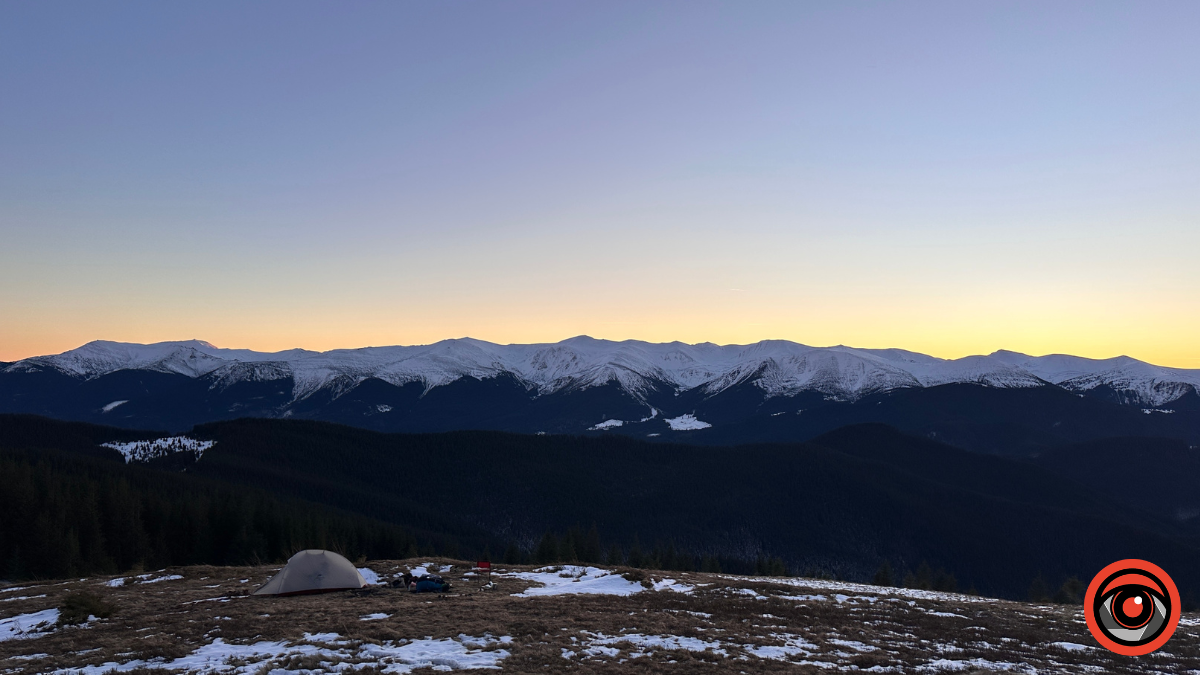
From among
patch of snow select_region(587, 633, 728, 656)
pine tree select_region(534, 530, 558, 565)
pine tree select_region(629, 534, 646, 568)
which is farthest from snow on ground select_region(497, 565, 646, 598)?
pine tree select_region(629, 534, 646, 568)

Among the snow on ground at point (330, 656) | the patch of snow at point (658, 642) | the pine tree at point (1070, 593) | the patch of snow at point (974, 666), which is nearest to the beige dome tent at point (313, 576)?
the snow on ground at point (330, 656)

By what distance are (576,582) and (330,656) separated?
24687mm

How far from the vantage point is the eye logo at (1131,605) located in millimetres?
10898

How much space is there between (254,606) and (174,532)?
2882 inches

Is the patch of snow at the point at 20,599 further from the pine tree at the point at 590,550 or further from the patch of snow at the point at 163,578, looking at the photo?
the pine tree at the point at 590,550

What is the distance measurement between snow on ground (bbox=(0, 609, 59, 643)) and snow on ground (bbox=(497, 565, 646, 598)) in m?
21.7

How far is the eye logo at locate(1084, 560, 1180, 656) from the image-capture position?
10898mm

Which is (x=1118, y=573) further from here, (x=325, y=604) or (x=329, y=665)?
(x=325, y=604)

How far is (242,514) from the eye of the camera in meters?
90.7

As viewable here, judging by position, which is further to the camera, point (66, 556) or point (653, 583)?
point (66, 556)

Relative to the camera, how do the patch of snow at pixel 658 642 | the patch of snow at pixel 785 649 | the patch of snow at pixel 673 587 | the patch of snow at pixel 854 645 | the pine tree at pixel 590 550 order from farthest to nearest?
the pine tree at pixel 590 550 → the patch of snow at pixel 673 587 → the patch of snow at pixel 854 645 → the patch of snow at pixel 658 642 → the patch of snow at pixel 785 649

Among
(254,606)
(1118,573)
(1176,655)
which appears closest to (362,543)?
(254,606)

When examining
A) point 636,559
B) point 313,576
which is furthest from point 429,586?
point 636,559

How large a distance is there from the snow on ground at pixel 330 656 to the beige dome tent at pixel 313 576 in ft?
42.3
